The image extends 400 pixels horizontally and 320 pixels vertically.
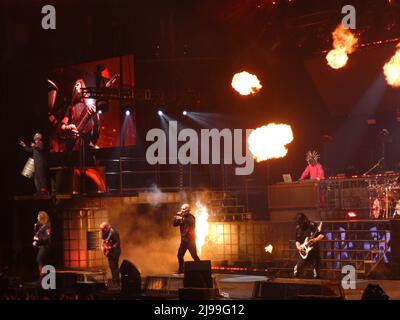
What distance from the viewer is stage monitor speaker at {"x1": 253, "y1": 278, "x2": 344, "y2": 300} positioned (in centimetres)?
1499

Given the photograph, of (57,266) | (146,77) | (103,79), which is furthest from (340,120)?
(57,266)

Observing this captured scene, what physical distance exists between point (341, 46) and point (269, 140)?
4.08 meters

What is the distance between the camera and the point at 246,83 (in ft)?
87.2

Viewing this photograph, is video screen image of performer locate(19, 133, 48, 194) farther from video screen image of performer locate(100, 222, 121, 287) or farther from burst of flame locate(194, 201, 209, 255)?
burst of flame locate(194, 201, 209, 255)

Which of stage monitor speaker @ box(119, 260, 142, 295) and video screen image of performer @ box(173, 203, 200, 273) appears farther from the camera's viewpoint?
video screen image of performer @ box(173, 203, 200, 273)

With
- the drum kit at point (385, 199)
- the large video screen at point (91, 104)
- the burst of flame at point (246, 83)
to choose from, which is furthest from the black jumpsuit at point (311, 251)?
the large video screen at point (91, 104)

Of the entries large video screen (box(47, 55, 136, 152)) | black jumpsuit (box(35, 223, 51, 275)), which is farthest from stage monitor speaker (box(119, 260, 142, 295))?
large video screen (box(47, 55, 136, 152))

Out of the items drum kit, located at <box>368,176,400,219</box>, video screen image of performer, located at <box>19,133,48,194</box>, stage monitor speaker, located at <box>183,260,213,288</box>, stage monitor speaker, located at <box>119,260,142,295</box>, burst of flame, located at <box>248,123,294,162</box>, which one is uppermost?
burst of flame, located at <box>248,123,294,162</box>

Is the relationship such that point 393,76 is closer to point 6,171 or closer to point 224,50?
point 224,50

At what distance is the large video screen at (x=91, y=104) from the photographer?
29.1m

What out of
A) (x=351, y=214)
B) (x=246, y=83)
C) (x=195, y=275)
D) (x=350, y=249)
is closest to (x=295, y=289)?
(x=195, y=275)

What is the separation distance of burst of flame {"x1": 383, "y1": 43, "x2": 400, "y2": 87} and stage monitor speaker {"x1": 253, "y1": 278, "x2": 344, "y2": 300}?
10.1 meters

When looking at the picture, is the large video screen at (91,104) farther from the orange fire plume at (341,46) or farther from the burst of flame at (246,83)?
the orange fire plume at (341,46)

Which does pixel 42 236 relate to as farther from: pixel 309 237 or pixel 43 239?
pixel 309 237
